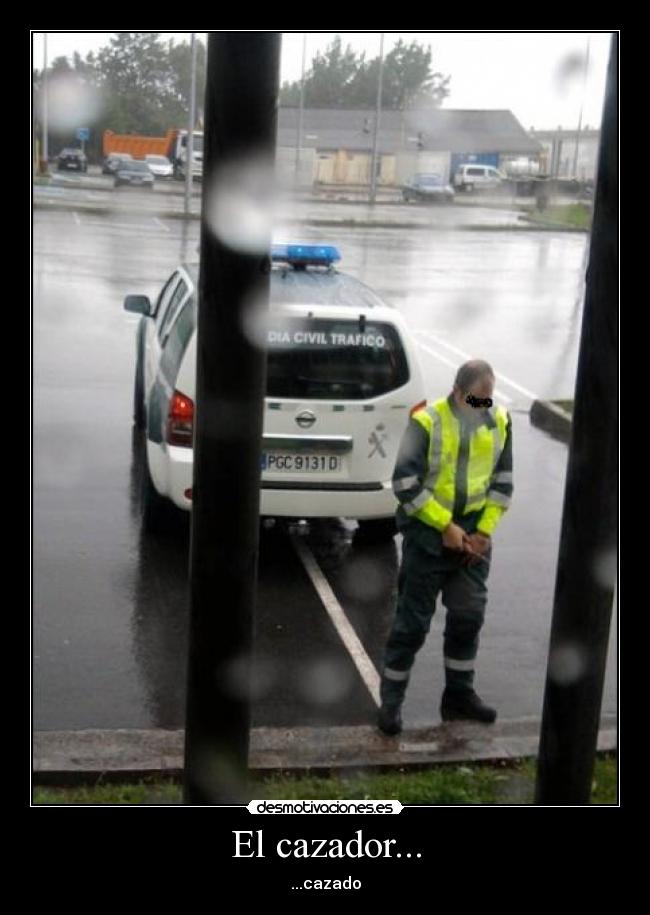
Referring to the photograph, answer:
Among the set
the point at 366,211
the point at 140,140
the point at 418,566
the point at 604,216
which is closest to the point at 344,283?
the point at 418,566

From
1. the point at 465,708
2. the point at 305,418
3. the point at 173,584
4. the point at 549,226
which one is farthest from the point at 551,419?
the point at 549,226

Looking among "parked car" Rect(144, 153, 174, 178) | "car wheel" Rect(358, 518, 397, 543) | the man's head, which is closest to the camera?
the man's head

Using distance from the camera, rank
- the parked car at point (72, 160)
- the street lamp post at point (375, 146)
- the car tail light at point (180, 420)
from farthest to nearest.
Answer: the parked car at point (72, 160), the street lamp post at point (375, 146), the car tail light at point (180, 420)

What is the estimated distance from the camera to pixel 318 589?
678 cm

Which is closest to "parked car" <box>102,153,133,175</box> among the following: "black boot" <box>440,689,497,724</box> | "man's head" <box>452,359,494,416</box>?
"black boot" <box>440,689,497,724</box>

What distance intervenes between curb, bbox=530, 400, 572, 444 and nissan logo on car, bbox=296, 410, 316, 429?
4.35m

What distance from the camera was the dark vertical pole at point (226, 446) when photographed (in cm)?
290

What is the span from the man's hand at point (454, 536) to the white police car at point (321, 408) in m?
2.04

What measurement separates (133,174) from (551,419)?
27.6m

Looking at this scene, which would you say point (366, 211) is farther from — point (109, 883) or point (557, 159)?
point (109, 883)

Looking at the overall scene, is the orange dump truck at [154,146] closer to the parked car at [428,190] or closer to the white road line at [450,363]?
the parked car at [428,190]

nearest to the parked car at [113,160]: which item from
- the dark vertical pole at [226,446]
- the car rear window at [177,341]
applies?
the car rear window at [177,341]

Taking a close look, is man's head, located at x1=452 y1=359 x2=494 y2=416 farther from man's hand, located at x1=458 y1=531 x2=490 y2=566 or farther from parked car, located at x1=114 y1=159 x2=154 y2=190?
parked car, located at x1=114 y1=159 x2=154 y2=190

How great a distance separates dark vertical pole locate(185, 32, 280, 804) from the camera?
114 inches
